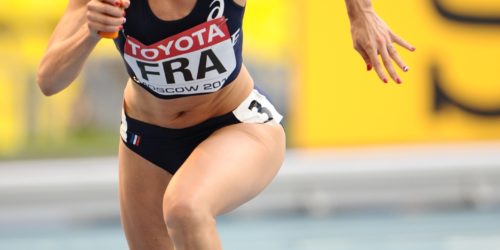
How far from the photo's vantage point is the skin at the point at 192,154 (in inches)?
122

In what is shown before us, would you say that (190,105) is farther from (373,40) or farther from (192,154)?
(373,40)

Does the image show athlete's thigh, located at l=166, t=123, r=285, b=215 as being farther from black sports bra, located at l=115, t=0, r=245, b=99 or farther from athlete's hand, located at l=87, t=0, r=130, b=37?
athlete's hand, located at l=87, t=0, r=130, b=37

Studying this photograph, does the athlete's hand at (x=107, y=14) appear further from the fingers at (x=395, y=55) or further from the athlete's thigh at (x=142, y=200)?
the fingers at (x=395, y=55)

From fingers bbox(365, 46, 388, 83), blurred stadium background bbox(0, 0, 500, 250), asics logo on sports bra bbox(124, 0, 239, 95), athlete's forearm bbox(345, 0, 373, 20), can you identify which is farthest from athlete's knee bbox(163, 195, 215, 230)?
blurred stadium background bbox(0, 0, 500, 250)

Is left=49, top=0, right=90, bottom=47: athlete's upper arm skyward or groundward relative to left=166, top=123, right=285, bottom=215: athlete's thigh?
skyward

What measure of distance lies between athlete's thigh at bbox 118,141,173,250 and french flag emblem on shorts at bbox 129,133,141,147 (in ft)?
0.15

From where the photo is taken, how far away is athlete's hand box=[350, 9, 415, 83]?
352 cm

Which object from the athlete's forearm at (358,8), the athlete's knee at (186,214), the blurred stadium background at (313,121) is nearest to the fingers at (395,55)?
the athlete's forearm at (358,8)

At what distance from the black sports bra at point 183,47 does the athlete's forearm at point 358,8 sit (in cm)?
41

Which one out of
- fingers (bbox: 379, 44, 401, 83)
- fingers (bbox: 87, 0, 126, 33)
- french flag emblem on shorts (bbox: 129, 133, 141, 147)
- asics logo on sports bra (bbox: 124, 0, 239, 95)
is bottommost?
french flag emblem on shorts (bbox: 129, 133, 141, 147)

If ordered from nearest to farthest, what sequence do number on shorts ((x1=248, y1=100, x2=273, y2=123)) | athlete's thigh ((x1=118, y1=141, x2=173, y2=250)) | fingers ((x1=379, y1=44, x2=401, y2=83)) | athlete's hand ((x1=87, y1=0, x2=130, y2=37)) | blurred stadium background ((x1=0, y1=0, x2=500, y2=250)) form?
athlete's hand ((x1=87, y1=0, x2=130, y2=37)) < fingers ((x1=379, y1=44, x2=401, y2=83)) < number on shorts ((x1=248, y1=100, x2=273, y2=123)) < athlete's thigh ((x1=118, y1=141, x2=173, y2=250)) < blurred stadium background ((x1=0, y1=0, x2=500, y2=250))

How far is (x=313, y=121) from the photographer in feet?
24.5

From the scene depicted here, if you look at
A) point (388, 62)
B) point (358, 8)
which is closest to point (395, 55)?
point (388, 62)

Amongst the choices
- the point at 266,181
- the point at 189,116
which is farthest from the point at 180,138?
the point at 266,181
